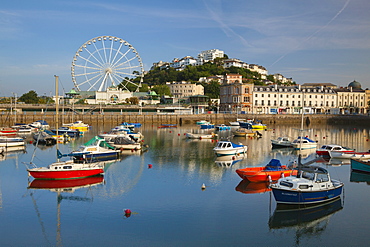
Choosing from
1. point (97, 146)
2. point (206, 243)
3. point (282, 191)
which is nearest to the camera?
point (206, 243)

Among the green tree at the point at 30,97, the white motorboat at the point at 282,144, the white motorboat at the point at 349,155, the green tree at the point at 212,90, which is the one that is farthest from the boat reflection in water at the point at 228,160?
the green tree at the point at 212,90

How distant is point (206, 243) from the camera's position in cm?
1534

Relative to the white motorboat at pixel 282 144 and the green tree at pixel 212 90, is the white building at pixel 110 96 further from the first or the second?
the white motorboat at pixel 282 144

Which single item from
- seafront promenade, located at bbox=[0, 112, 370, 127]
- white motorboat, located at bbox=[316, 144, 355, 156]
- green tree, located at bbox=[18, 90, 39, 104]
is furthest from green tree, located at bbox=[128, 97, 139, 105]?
white motorboat, located at bbox=[316, 144, 355, 156]

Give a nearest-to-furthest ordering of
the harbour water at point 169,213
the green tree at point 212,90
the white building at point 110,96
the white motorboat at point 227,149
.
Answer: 1. the harbour water at point 169,213
2. the white motorboat at point 227,149
3. the white building at point 110,96
4. the green tree at point 212,90

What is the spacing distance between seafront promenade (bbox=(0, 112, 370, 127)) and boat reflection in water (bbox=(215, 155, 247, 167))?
5124cm

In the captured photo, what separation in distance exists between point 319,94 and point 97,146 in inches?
3574

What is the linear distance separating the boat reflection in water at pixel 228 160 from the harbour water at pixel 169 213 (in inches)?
112

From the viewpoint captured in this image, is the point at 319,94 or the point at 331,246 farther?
the point at 319,94

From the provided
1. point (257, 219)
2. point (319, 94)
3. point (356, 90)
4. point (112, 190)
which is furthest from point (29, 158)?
point (356, 90)

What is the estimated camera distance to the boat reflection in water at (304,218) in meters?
17.2

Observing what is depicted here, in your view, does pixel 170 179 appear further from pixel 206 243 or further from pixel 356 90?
pixel 356 90

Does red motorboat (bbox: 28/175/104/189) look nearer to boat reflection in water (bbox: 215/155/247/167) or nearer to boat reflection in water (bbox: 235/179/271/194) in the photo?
boat reflection in water (bbox: 235/179/271/194)

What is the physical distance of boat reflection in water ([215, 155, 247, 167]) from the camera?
106 feet
